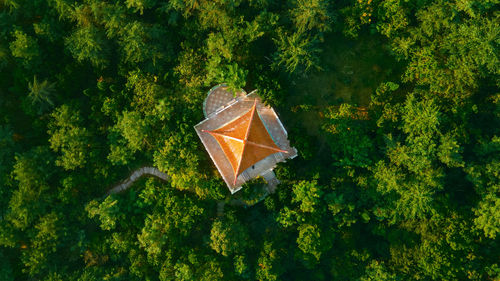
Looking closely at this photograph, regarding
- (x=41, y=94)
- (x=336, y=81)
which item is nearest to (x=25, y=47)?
(x=41, y=94)

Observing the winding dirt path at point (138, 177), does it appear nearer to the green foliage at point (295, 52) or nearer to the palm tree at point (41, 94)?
the palm tree at point (41, 94)

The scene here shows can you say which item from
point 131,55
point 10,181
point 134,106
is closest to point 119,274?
point 10,181

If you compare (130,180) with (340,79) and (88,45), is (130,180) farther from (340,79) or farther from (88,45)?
(340,79)

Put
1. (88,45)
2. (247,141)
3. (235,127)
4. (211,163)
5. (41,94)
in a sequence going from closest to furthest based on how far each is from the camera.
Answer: (247,141) < (88,45) < (41,94) < (235,127) < (211,163)

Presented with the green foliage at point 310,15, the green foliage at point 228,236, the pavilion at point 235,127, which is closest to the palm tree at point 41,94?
the pavilion at point 235,127

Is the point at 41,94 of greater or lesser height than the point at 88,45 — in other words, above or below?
below

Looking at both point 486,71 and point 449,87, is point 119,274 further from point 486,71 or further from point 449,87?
point 486,71
